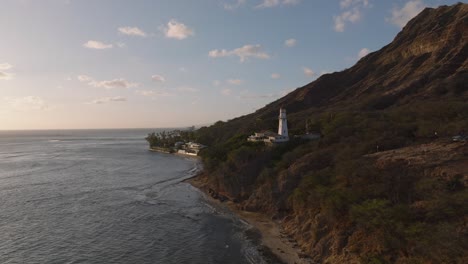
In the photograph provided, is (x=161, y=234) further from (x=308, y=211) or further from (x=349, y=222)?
(x=349, y=222)

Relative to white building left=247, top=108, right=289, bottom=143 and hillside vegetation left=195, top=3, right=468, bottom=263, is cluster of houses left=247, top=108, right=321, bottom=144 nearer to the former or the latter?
white building left=247, top=108, right=289, bottom=143

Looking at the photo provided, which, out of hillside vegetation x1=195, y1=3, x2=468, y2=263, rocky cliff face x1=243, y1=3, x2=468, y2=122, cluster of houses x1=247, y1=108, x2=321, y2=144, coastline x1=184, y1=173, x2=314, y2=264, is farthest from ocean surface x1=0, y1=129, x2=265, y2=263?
rocky cliff face x1=243, y1=3, x2=468, y2=122

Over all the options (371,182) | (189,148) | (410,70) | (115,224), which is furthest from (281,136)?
(189,148)

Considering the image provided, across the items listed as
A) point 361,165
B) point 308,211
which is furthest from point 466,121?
point 308,211

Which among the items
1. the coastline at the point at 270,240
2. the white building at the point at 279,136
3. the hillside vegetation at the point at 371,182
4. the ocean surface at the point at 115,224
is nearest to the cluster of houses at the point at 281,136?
Answer: the white building at the point at 279,136

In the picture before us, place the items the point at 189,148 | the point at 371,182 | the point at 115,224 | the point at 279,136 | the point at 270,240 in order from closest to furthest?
the point at 371,182, the point at 270,240, the point at 115,224, the point at 279,136, the point at 189,148

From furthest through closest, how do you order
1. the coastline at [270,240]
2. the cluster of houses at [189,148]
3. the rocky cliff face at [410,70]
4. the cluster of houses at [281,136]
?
the cluster of houses at [189,148]
the rocky cliff face at [410,70]
the cluster of houses at [281,136]
the coastline at [270,240]

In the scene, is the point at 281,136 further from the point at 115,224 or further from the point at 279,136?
the point at 115,224

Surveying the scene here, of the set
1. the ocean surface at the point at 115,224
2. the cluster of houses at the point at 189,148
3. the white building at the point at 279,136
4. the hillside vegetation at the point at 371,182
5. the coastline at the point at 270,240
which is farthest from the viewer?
the cluster of houses at the point at 189,148

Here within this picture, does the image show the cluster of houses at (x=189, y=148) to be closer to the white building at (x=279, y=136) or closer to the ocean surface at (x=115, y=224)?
the ocean surface at (x=115, y=224)
